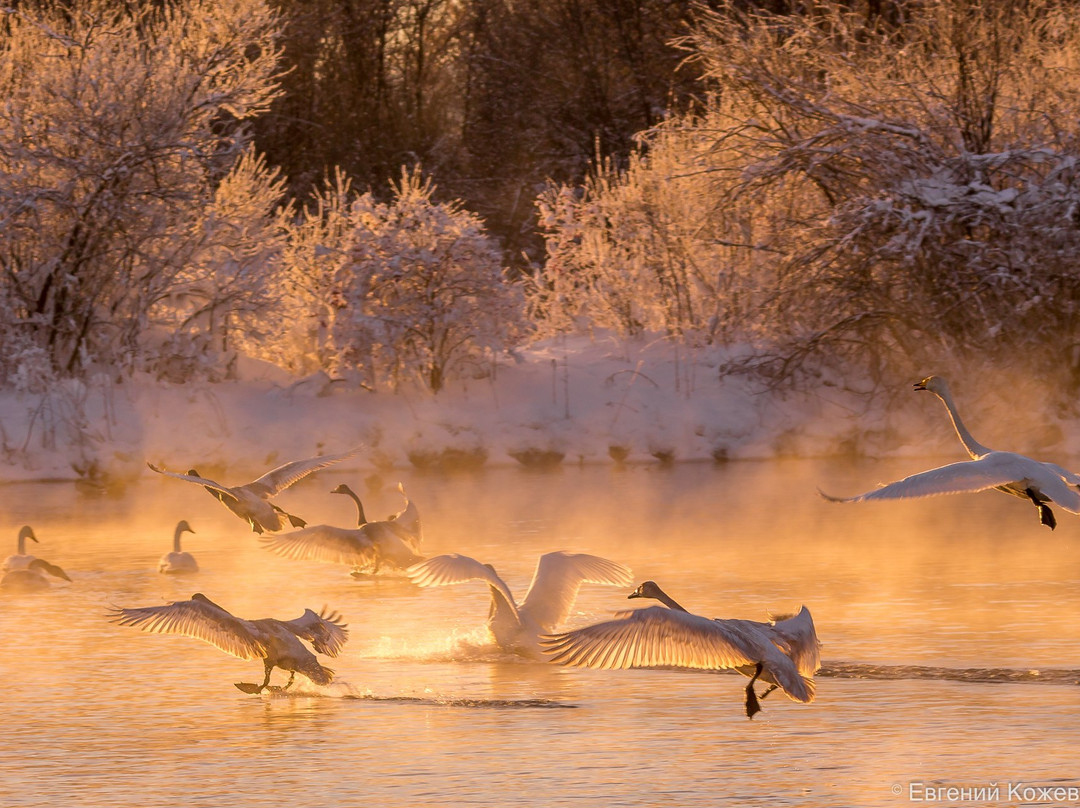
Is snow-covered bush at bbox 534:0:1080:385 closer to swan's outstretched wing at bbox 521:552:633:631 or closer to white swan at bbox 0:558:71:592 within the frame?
white swan at bbox 0:558:71:592

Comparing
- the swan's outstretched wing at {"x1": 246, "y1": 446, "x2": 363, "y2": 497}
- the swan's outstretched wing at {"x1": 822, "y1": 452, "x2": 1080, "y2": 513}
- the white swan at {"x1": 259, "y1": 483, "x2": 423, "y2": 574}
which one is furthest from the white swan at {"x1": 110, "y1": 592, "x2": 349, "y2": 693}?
the white swan at {"x1": 259, "y1": 483, "x2": 423, "y2": 574}

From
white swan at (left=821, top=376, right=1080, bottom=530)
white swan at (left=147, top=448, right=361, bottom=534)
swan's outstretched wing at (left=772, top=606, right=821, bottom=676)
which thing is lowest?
swan's outstretched wing at (left=772, top=606, right=821, bottom=676)

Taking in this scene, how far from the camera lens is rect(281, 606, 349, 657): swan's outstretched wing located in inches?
393

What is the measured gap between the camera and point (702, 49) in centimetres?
2572

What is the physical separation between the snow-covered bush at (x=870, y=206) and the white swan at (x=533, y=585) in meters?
13.2

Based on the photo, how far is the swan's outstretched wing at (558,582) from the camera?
11.0 metres

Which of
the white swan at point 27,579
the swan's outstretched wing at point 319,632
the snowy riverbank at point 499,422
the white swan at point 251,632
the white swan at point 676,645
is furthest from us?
the snowy riverbank at point 499,422

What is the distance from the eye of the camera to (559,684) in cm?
1029

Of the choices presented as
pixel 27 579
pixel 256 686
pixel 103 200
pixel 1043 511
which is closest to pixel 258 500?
pixel 27 579

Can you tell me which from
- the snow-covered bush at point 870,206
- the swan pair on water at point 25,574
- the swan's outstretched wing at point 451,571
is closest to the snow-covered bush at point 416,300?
the snow-covered bush at point 870,206

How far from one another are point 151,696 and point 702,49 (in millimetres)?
17626

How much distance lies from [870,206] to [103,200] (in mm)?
10094

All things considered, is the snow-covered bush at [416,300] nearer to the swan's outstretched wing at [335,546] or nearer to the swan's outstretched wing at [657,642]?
the swan's outstretched wing at [335,546]

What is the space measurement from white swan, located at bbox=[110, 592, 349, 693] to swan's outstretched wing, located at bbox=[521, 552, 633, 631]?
130 cm
